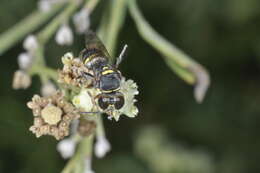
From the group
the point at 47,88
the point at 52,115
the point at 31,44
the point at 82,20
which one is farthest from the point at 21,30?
the point at 52,115

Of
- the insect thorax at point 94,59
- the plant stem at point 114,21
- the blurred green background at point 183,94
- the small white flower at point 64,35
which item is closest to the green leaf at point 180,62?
the plant stem at point 114,21

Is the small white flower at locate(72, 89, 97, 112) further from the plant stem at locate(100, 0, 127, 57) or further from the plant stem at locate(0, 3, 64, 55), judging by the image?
the plant stem at locate(0, 3, 64, 55)

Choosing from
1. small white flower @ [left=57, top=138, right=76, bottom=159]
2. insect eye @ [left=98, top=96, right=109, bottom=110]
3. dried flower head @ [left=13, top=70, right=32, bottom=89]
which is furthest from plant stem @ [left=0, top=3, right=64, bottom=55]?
insect eye @ [left=98, top=96, right=109, bottom=110]

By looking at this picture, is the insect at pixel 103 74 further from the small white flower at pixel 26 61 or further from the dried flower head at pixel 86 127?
the small white flower at pixel 26 61

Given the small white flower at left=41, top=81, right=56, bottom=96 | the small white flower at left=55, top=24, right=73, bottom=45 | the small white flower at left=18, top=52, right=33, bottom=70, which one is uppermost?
the small white flower at left=55, top=24, right=73, bottom=45

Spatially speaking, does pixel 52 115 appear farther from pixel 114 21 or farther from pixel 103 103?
pixel 114 21

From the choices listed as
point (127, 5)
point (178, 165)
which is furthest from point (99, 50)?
point (178, 165)
